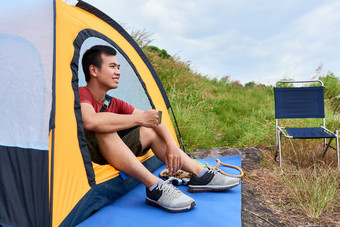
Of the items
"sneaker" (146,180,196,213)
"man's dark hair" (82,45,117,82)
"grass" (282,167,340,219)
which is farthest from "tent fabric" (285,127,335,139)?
"man's dark hair" (82,45,117,82)

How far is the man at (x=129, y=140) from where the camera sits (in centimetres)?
198

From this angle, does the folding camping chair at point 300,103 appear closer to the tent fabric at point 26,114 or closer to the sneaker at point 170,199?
the sneaker at point 170,199

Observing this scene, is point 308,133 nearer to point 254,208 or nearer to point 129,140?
point 254,208

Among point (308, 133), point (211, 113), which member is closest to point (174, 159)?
point (308, 133)

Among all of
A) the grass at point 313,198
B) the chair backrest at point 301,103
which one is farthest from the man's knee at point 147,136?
the chair backrest at point 301,103

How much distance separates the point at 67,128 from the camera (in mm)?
1786

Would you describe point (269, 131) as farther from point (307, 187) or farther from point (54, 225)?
point (54, 225)

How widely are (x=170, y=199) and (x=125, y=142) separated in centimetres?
68

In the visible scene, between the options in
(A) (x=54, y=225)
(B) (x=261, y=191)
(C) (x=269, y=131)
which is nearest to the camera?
(A) (x=54, y=225)

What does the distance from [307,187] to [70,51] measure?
2012 mm

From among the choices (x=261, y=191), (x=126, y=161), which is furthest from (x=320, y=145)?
(x=126, y=161)

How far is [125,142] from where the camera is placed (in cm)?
242

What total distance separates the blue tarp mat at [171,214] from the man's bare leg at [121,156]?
0.70 ft

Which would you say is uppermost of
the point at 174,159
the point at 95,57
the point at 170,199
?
the point at 95,57
